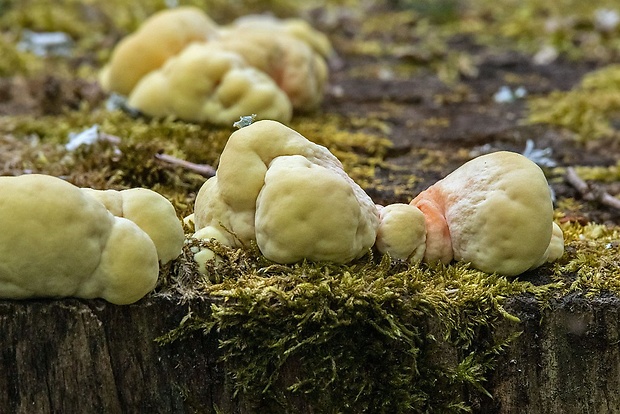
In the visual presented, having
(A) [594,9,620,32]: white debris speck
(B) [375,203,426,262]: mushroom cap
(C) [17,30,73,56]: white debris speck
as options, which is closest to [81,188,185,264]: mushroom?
(B) [375,203,426,262]: mushroom cap

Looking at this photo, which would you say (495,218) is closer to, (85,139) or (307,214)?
(307,214)

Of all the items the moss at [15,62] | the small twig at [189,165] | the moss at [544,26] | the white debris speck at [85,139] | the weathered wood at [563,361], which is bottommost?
the moss at [544,26]

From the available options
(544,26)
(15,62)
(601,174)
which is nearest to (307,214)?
(601,174)

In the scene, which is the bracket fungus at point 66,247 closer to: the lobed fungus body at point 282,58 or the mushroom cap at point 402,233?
the mushroom cap at point 402,233

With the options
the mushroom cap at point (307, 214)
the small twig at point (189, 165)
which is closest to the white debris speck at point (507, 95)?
the small twig at point (189, 165)

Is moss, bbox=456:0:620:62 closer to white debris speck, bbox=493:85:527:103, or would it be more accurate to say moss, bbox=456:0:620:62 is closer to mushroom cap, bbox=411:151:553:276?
white debris speck, bbox=493:85:527:103
